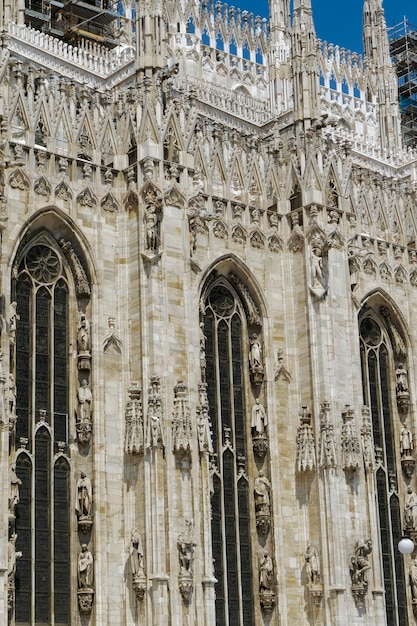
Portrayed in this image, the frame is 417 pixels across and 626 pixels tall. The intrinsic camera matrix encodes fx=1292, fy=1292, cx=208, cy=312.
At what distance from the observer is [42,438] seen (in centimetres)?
3281

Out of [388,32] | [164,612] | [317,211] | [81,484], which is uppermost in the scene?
[388,32]

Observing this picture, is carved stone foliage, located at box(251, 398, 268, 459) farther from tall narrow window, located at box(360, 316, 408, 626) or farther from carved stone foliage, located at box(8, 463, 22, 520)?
carved stone foliage, located at box(8, 463, 22, 520)

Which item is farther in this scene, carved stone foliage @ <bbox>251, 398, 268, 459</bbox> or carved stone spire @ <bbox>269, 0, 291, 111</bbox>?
carved stone spire @ <bbox>269, 0, 291, 111</bbox>

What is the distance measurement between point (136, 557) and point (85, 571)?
51.8 inches

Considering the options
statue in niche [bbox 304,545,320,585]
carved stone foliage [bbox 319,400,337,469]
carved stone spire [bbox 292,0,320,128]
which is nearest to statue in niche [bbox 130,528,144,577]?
statue in niche [bbox 304,545,320,585]

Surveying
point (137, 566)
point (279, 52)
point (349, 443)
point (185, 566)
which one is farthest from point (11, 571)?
point (279, 52)

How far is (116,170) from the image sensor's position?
36.0 m

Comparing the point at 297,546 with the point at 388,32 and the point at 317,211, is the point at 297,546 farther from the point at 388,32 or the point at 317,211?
the point at 388,32

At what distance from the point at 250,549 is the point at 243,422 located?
3.63m

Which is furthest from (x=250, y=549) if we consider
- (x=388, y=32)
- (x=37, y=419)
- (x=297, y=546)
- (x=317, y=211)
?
(x=388, y=32)

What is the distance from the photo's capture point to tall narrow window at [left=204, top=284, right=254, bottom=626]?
35.4 metres

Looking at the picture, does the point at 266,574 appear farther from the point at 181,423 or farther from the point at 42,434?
the point at 42,434

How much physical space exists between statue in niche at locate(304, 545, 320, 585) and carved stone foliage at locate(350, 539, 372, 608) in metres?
0.97

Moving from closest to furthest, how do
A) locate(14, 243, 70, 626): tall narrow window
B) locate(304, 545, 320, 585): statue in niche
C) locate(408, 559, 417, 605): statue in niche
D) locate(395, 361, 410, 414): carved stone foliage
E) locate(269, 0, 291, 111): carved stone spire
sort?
1. locate(14, 243, 70, 626): tall narrow window
2. locate(304, 545, 320, 585): statue in niche
3. locate(408, 559, 417, 605): statue in niche
4. locate(395, 361, 410, 414): carved stone foliage
5. locate(269, 0, 291, 111): carved stone spire
